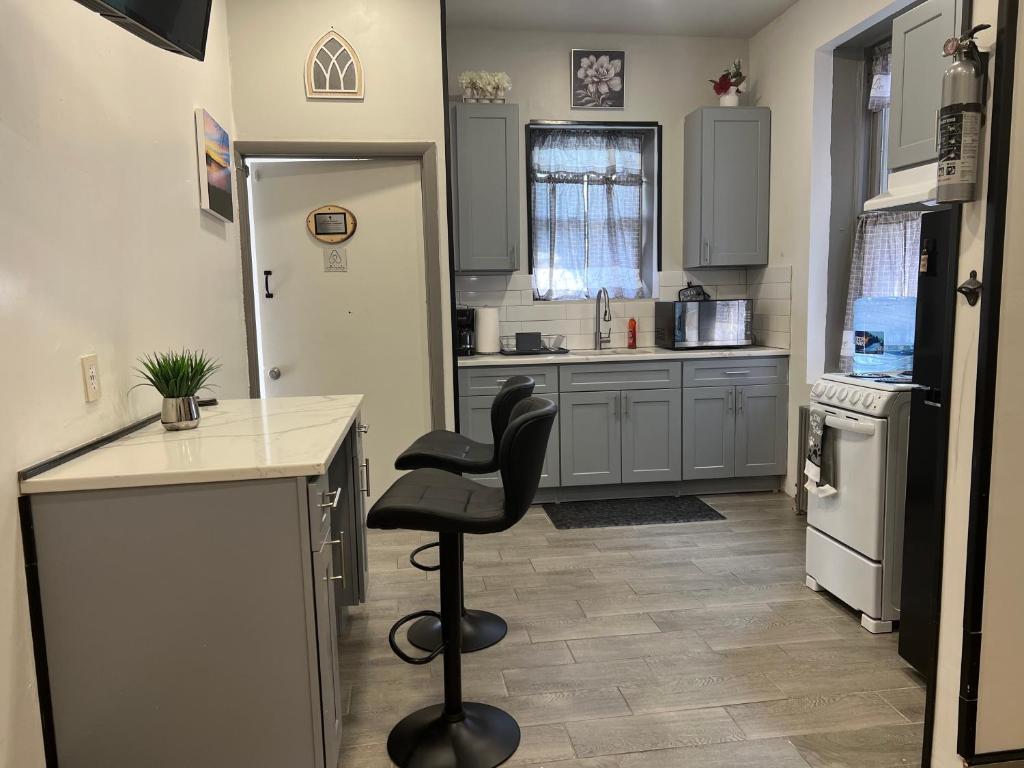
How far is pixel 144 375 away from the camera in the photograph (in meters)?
2.06

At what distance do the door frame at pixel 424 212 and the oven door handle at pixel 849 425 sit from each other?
199cm

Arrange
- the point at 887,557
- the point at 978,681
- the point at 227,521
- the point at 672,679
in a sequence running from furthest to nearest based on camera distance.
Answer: the point at 887,557, the point at 672,679, the point at 978,681, the point at 227,521

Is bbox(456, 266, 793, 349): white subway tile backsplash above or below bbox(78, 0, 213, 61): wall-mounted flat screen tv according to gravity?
below

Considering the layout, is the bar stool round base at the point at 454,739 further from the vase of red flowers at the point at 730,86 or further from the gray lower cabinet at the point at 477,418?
the vase of red flowers at the point at 730,86

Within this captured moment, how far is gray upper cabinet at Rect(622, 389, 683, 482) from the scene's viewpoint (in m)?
4.25

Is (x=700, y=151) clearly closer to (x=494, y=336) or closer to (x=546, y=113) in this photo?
(x=546, y=113)

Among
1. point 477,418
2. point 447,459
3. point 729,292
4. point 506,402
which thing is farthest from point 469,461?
point 729,292

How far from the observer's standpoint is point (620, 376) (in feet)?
13.8

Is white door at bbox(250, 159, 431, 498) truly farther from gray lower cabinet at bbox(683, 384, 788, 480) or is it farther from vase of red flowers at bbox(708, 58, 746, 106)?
vase of red flowers at bbox(708, 58, 746, 106)

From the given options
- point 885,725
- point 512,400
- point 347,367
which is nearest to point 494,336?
point 347,367

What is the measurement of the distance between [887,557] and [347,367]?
277 centimetres

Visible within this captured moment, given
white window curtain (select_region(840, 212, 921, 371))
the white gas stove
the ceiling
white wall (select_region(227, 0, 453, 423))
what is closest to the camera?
the white gas stove

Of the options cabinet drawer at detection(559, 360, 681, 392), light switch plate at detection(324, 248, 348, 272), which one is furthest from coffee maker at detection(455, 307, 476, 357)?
light switch plate at detection(324, 248, 348, 272)

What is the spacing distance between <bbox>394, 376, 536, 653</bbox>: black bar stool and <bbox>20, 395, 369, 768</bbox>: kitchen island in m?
0.78
